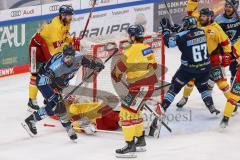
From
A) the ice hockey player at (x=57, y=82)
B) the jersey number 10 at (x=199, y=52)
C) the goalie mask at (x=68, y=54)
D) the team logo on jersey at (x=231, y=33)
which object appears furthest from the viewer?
the team logo on jersey at (x=231, y=33)

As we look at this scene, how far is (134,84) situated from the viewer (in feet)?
28.3

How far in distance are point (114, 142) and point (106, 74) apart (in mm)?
1479

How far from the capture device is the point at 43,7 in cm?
1234

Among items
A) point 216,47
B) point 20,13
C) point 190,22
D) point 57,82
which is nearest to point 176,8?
point 20,13

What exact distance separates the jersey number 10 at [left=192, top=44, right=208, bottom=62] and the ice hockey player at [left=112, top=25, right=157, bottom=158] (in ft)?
3.21

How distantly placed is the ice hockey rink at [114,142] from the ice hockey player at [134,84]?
22 cm

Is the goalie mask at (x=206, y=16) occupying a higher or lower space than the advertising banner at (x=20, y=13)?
higher

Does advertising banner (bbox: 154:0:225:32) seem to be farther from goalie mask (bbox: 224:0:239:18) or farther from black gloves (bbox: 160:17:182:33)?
black gloves (bbox: 160:17:182:33)

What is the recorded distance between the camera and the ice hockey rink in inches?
337

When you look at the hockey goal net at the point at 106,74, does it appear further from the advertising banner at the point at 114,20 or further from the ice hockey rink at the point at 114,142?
the advertising banner at the point at 114,20

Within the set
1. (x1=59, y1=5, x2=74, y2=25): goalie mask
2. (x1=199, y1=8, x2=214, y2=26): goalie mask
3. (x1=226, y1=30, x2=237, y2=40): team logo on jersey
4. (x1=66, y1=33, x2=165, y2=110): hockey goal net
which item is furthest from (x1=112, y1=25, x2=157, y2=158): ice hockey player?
(x1=226, y1=30, x2=237, y2=40): team logo on jersey

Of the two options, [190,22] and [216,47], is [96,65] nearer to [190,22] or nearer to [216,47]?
[190,22]

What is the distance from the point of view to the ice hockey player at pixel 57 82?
8922 millimetres

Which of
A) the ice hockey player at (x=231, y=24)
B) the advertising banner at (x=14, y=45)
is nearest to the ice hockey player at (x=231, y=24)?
the ice hockey player at (x=231, y=24)
